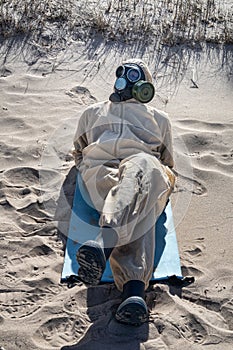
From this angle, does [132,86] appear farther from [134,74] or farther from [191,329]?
[191,329]

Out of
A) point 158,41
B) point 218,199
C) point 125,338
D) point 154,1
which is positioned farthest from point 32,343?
point 154,1

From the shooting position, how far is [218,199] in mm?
5227

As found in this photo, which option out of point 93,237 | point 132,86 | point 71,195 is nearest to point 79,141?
point 71,195

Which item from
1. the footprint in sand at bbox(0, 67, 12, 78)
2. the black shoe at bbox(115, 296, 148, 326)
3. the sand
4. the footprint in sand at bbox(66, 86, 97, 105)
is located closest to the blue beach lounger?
the sand

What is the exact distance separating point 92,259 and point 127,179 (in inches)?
25.2

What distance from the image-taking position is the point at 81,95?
6.59 metres

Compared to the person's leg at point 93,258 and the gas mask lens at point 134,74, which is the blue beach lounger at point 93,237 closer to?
the person's leg at point 93,258

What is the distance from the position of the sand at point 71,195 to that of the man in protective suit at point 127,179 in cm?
25

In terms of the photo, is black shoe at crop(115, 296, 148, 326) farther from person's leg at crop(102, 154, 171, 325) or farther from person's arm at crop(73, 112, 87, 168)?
person's arm at crop(73, 112, 87, 168)

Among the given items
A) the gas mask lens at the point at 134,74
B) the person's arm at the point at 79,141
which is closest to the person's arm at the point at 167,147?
the gas mask lens at the point at 134,74

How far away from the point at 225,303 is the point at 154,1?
16.4ft

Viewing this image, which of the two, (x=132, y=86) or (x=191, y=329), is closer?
(x=191, y=329)

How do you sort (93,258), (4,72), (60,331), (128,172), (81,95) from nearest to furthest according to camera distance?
(93,258) < (60,331) < (128,172) < (81,95) < (4,72)

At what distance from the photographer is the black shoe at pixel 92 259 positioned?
12.0ft
